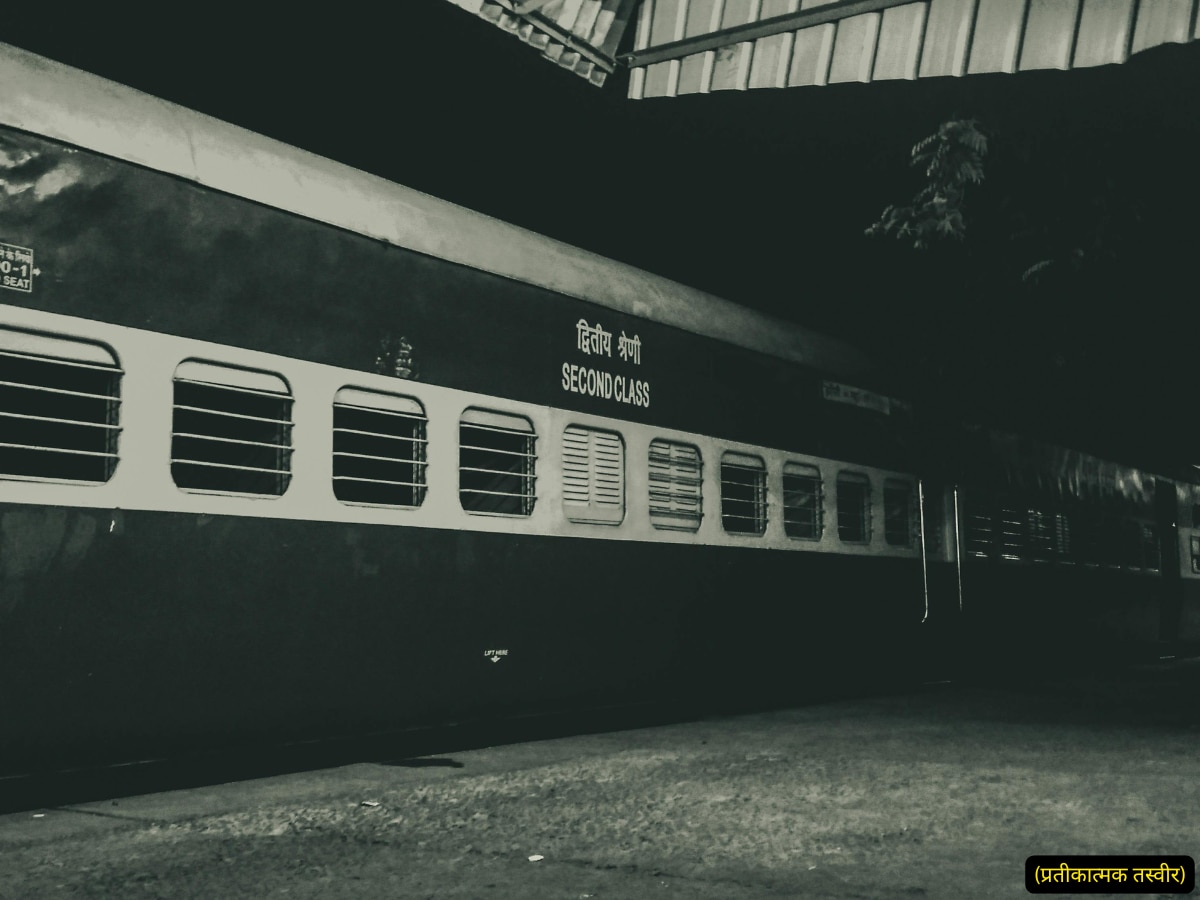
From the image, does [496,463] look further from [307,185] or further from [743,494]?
[743,494]

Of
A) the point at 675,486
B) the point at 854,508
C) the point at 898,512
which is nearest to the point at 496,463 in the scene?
the point at 675,486

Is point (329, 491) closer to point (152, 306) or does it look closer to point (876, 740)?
point (152, 306)

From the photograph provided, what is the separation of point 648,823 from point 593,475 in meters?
3.46

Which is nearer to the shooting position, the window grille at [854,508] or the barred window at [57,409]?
the barred window at [57,409]

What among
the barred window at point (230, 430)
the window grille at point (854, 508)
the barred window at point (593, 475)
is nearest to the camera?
the barred window at point (230, 430)

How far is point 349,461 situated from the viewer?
704 cm

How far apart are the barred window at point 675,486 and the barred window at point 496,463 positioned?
1.33 meters

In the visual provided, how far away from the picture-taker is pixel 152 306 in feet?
19.9

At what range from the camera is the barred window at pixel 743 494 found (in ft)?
33.3

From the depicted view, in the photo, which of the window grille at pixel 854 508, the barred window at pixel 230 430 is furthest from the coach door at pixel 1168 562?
the barred window at pixel 230 430

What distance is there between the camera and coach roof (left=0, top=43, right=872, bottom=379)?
586 cm

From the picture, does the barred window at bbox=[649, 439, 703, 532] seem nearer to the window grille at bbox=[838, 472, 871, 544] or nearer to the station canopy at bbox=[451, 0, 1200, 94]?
the window grille at bbox=[838, 472, 871, 544]

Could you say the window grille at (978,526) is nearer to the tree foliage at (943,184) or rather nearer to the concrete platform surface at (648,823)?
the tree foliage at (943,184)
